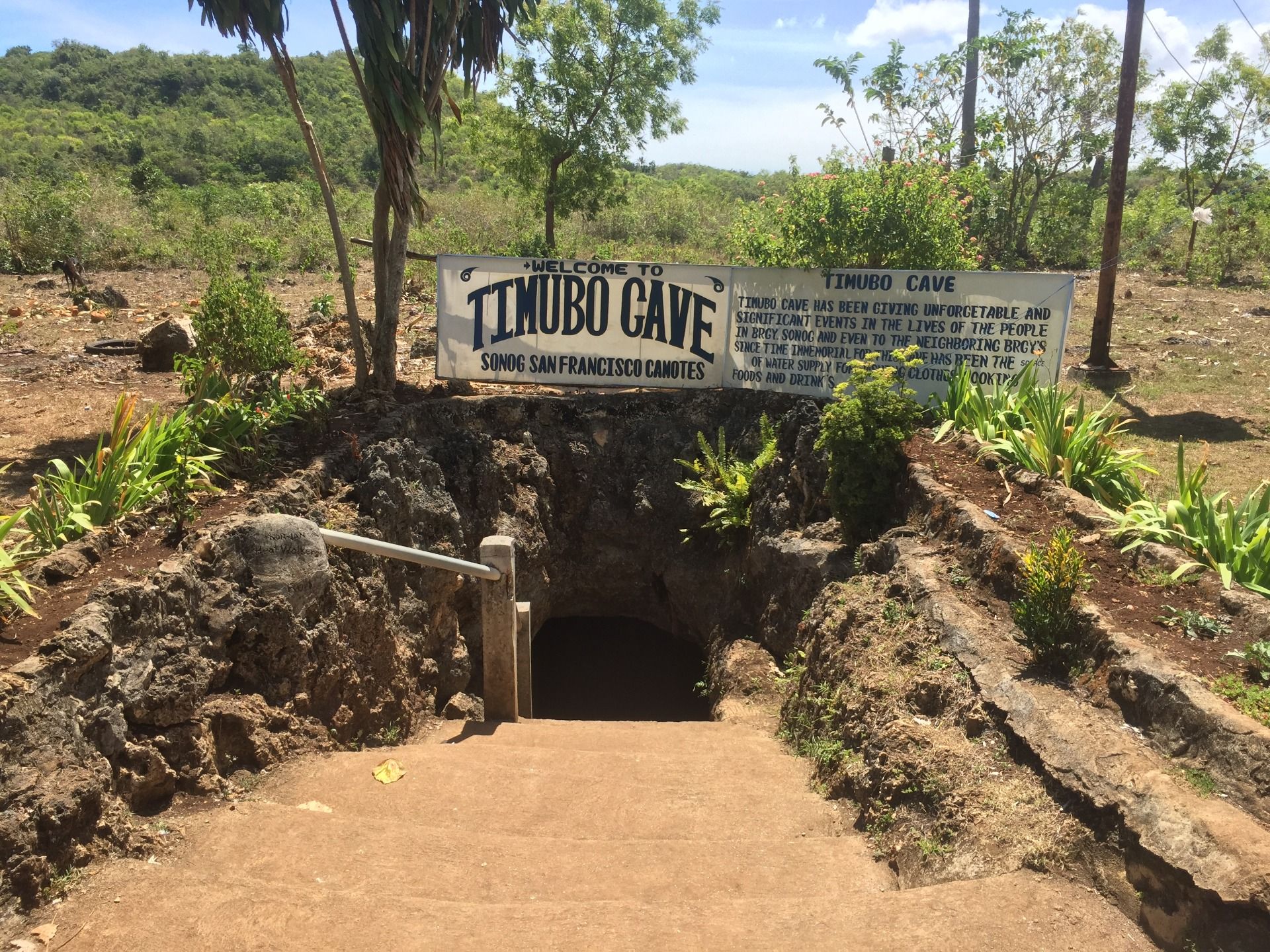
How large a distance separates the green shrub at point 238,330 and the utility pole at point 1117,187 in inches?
401

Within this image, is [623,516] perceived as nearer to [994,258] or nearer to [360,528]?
[360,528]

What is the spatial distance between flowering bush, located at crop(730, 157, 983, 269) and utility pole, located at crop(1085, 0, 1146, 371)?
3.07m

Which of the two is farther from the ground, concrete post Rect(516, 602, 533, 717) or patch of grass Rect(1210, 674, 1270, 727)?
patch of grass Rect(1210, 674, 1270, 727)

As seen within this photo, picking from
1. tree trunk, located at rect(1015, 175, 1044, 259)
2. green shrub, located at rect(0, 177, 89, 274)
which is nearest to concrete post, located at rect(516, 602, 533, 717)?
green shrub, located at rect(0, 177, 89, 274)

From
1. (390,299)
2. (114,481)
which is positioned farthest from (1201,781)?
(390,299)

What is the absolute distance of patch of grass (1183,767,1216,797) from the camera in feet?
11.8

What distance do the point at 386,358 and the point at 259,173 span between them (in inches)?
1161

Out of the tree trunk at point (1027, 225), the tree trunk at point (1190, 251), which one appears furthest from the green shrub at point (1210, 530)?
the tree trunk at point (1190, 251)

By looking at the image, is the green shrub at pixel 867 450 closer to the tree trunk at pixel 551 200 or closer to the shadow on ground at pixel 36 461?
the shadow on ground at pixel 36 461

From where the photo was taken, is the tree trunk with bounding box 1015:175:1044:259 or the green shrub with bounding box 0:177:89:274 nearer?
the green shrub with bounding box 0:177:89:274

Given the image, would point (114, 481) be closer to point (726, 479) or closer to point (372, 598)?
point (372, 598)

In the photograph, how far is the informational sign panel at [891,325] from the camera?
843 cm

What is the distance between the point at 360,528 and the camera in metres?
6.91

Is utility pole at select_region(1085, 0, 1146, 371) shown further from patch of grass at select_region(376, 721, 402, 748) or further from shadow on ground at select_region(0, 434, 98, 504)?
shadow on ground at select_region(0, 434, 98, 504)
